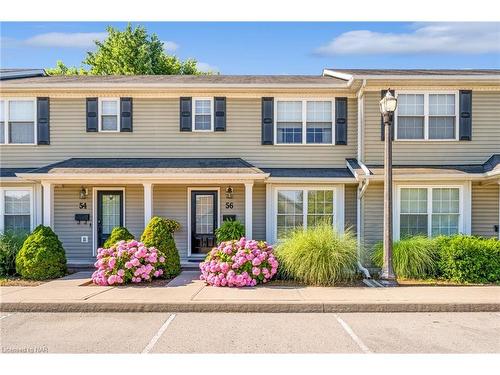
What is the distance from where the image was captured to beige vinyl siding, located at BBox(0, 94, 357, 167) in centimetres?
1247

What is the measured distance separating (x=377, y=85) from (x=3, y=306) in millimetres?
10085

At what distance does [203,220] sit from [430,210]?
251 inches

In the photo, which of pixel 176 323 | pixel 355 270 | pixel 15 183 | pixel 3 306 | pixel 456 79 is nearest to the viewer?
pixel 176 323

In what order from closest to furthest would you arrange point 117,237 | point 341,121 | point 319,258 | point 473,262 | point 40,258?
point 319,258 → point 473,262 → point 40,258 → point 117,237 → point 341,121

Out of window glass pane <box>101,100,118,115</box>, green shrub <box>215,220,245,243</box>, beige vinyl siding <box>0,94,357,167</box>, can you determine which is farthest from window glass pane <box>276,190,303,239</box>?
window glass pane <box>101,100,118,115</box>

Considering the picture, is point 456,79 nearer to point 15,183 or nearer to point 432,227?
point 432,227

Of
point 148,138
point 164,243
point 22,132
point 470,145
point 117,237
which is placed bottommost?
point 164,243

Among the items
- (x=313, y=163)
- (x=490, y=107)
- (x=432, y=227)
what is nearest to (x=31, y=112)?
(x=313, y=163)

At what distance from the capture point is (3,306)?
740 cm

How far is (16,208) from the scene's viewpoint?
1230 centimetres

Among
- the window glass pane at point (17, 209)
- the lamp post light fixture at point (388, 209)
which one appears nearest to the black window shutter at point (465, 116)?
the lamp post light fixture at point (388, 209)

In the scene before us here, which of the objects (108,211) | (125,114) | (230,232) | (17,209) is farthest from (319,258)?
(17,209)

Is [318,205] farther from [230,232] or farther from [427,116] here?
[427,116]

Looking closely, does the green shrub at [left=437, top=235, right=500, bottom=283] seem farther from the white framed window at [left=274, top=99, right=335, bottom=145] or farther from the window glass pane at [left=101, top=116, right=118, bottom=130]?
the window glass pane at [left=101, top=116, right=118, bottom=130]
